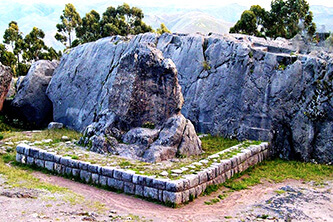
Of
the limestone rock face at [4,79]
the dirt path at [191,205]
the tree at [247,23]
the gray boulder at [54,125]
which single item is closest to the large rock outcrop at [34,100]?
the limestone rock face at [4,79]

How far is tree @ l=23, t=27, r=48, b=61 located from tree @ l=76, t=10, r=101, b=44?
396 centimetres

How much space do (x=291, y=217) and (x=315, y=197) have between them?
196cm

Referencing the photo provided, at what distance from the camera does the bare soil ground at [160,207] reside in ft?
29.5

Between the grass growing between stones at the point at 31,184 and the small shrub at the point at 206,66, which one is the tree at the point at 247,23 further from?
the grass growing between stones at the point at 31,184

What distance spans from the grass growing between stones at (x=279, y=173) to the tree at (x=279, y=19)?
69.3ft

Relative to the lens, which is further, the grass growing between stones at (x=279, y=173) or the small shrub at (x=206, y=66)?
the small shrub at (x=206, y=66)

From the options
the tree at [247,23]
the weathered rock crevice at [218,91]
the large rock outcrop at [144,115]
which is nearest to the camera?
the large rock outcrop at [144,115]

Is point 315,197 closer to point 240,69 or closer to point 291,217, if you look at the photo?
point 291,217

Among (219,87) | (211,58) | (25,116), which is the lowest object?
(25,116)

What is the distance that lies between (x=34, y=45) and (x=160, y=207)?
34.0 metres

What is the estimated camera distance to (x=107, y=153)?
13406mm

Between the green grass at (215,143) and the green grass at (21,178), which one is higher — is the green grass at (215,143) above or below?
above

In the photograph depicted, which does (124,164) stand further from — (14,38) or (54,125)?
(14,38)

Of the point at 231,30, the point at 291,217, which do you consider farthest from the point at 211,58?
the point at 231,30
